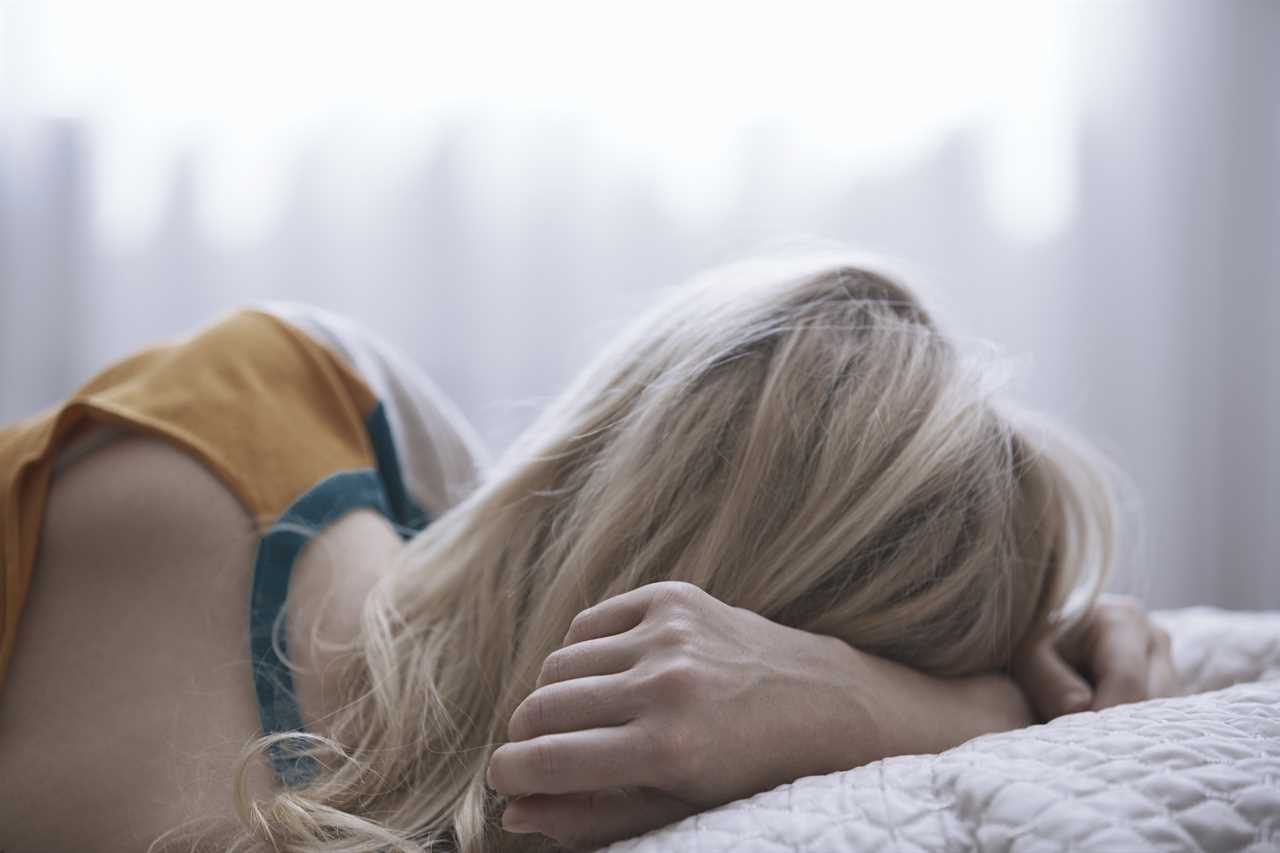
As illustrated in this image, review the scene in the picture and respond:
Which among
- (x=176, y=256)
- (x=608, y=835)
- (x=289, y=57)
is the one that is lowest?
(x=608, y=835)

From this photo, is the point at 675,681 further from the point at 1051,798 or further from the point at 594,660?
the point at 1051,798

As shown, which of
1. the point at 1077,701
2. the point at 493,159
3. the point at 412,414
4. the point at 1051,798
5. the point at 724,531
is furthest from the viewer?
the point at 493,159

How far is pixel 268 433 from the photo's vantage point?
691 millimetres

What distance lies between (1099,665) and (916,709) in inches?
8.5

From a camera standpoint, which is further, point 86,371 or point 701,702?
point 86,371

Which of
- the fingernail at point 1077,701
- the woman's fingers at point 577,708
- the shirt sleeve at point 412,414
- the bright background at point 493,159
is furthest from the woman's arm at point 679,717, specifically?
the bright background at point 493,159

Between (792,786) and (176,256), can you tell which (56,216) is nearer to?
(176,256)

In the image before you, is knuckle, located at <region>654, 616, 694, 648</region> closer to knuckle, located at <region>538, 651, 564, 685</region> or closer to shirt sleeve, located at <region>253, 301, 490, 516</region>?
knuckle, located at <region>538, 651, 564, 685</region>

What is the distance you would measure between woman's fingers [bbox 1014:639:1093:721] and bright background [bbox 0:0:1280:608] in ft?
3.09

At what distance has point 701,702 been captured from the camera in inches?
17.3

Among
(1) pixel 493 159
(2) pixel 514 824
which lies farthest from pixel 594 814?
(1) pixel 493 159

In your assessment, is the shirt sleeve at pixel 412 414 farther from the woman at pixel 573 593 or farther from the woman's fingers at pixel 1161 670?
the woman's fingers at pixel 1161 670

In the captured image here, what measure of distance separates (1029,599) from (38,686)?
0.63 meters

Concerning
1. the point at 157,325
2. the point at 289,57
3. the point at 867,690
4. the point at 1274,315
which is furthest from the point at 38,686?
the point at 1274,315
